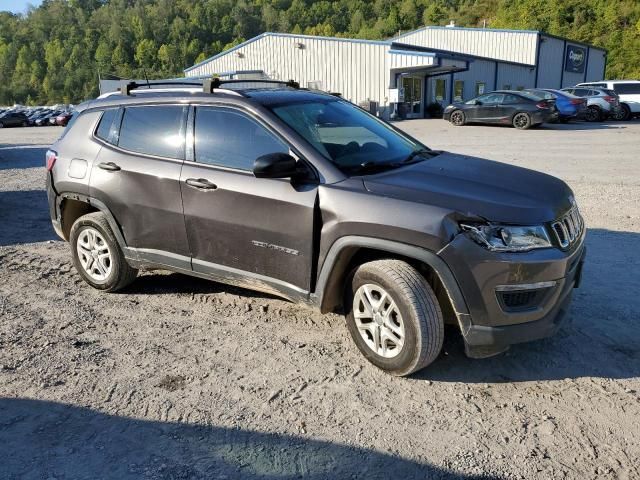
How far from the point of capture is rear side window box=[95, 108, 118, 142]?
4836 millimetres

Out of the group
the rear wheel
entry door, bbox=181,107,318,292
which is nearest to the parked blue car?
the rear wheel

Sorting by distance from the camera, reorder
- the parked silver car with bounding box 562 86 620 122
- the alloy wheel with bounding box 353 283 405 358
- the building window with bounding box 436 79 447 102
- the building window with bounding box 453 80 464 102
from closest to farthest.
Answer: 1. the alloy wheel with bounding box 353 283 405 358
2. the parked silver car with bounding box 562 86 620 122
3. the building window with bounding box 436 79 447 102
4. the building window with bounding box 453 80 464 102

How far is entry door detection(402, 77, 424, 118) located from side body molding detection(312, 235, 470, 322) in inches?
1204

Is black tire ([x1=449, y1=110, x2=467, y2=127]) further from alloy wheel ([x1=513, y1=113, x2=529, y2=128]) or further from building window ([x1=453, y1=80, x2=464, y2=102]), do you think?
building window ([x1=453, y1=80, x2=464, y2=102])

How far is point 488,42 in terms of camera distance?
44.7 metres

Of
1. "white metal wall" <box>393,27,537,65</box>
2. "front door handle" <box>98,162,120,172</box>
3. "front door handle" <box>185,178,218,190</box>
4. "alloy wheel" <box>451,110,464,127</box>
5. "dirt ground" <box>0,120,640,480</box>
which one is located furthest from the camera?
"white metal wall" <box>393,27,537,65</box>

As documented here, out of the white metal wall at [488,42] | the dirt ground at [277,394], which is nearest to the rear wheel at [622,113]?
the white metal wall at [488,42]

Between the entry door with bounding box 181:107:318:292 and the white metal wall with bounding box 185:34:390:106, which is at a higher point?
the white metal wall with bounding box 185:34:390:106

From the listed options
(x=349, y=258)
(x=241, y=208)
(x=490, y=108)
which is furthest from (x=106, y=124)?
(x=490, y=108)

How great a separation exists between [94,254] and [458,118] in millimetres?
21889

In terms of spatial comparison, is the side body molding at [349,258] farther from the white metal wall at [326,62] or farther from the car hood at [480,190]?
the white metal wall at [326,62]

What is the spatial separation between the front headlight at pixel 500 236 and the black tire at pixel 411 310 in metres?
0.43

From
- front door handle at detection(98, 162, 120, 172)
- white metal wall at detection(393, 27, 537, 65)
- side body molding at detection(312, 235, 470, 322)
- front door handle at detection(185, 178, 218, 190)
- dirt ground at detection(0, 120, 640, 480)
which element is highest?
white metal wall at detection(393, 27, 537, 65)

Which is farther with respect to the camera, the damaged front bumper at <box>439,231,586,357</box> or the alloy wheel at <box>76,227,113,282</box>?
the alloy wheel at <box>76,227,113,282</box>
